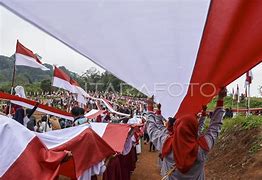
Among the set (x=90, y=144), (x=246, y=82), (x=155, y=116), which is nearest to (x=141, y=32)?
(x=155, y=116)

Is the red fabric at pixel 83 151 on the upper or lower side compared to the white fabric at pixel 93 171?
upper

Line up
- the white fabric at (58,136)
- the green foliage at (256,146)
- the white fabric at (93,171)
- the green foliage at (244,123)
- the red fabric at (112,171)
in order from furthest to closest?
the green foliage at (244,123)
the green foliage at (256,146)
the red fabric at (112,171)
the white fabric at (93,171)
the white fabric at (58,136)

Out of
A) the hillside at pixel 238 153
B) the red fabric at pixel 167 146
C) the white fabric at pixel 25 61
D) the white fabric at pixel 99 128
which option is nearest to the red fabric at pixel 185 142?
the red fabric at pixel 167 146

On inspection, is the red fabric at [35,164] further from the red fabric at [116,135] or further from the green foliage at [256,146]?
the green foliage at [256,146]

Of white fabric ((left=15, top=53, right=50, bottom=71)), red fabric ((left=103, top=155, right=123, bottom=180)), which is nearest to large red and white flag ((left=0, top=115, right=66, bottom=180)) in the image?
red fabric ((left=103, top=155, right=123, bottom=180))

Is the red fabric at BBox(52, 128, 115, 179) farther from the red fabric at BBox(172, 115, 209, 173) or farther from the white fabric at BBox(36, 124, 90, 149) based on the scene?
the red fabric at BBox(172, 115, 209, 173)

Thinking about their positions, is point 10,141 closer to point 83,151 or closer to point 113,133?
point 83,151

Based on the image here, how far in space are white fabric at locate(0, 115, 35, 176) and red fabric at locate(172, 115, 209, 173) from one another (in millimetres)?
1290

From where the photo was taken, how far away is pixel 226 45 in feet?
8.15

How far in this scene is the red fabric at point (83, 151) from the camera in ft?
13.7

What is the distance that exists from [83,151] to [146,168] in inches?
290

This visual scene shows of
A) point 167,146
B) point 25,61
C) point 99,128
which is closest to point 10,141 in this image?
point 167,146

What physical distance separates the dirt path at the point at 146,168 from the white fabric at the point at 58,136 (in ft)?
17.8

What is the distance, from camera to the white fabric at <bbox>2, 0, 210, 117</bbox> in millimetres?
2420
